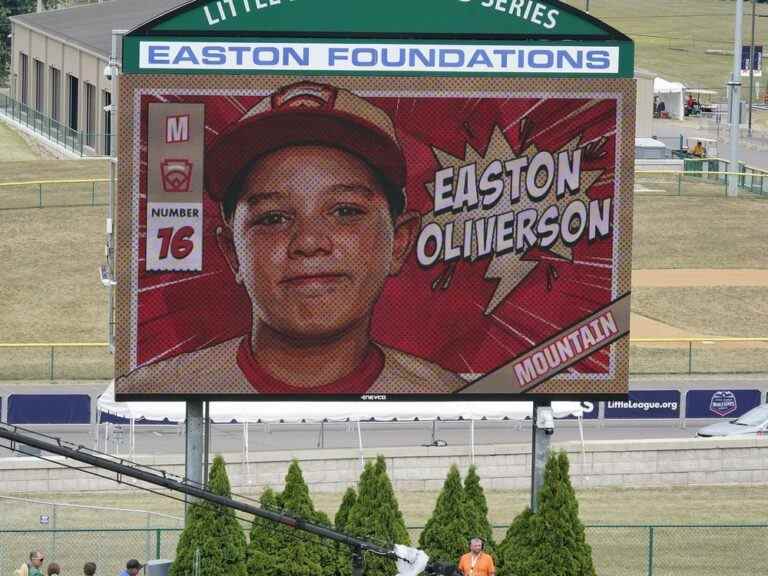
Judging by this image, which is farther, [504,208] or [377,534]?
[377,534]

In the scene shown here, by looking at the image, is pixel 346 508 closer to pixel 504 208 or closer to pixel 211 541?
pixel 211 541

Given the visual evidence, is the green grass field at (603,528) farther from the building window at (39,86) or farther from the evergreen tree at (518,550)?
the building window at (39,86)

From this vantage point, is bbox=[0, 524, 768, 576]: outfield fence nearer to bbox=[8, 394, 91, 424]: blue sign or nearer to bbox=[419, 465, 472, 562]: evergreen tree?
bbox=[419, 465, 472, 562]: evergreen tree

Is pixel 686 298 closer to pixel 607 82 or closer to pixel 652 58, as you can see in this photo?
pixel 607 82

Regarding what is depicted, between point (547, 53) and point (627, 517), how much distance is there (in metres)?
13.5

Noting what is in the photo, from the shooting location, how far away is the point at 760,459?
119ft

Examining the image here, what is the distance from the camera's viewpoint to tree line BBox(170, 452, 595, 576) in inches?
941

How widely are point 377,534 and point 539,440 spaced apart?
251 centimetres

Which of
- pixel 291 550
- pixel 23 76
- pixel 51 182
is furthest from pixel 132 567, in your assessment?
pixel 23 76

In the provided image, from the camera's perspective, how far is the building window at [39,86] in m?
90.9

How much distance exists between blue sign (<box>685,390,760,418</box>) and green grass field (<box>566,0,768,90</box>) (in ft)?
317

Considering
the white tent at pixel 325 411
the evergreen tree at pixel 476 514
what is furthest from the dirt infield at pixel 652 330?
the evergreen tree at pixel 476 514

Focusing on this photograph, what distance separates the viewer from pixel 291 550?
80.0ft

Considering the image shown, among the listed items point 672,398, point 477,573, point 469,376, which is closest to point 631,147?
point 469,376
